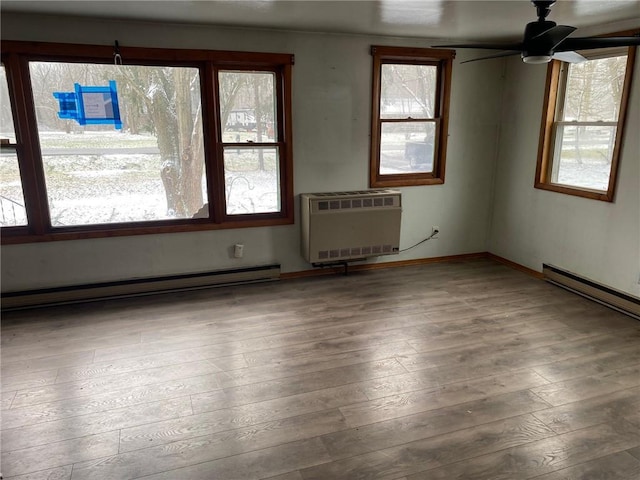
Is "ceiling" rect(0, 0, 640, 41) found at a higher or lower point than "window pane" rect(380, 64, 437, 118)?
higher

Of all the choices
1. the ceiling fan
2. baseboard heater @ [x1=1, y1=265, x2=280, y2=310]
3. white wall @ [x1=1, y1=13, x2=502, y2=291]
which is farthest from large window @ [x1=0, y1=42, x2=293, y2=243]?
the ceiling fan

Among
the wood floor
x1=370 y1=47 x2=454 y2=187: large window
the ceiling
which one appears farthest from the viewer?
x1=370 y1=47 x2=454 y2=187: large window

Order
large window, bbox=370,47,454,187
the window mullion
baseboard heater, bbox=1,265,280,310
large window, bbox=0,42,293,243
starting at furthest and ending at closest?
1. large window, bbox=370,47,454,187
2. baseboard heater, bbox=1,265,280,310
3. large window, bbox=0,42,293,243
4. the window mullion

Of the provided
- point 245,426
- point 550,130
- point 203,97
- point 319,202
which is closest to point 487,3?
point 550,130

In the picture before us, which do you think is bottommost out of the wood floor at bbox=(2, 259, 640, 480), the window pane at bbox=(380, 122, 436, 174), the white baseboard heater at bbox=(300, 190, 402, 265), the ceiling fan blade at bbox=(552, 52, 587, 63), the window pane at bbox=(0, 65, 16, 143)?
the wood floor at bbox=(2, 259, 640, 480)

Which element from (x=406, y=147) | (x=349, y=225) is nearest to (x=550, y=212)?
(x=406, y=147)

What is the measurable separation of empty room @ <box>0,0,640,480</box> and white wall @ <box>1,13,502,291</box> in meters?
0.02

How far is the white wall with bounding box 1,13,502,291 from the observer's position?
379cm

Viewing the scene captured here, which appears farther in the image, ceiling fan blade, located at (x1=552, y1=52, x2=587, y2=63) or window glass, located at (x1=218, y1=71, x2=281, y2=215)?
window glass, located at (x1=218, y1=71, x2=281, y2=215)

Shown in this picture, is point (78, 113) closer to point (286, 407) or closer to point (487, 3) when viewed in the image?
point (286, 407)

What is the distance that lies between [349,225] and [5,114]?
310cm

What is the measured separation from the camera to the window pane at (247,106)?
4.11m

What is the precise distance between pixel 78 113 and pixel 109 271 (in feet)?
4.60

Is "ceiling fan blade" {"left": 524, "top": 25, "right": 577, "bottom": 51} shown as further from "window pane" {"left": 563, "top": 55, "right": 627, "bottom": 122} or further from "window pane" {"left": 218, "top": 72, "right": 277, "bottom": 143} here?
"window pane" {"left": 218, "top": 72, "right": 277, "bottom": 143}
